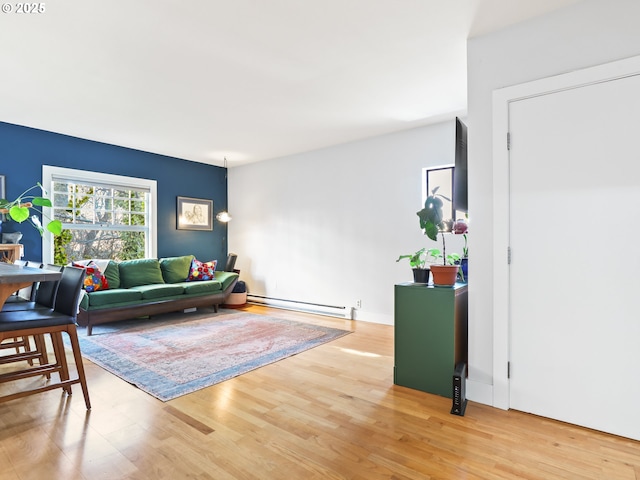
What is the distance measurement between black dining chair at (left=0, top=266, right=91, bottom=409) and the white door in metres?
2.81

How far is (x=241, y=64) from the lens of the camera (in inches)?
115

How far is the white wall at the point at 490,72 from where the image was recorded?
2.08m

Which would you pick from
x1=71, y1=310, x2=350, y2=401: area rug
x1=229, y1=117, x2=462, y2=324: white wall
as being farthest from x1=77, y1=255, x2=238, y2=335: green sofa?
x1=229, y1=117, x2=462, y2=324: white wall

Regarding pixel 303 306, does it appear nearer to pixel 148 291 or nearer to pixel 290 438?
pixel 148 291

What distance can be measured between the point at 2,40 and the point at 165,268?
141 inches

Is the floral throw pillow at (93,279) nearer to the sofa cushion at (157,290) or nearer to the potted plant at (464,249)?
the sofa cushion at (157,290)

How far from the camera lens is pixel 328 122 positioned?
4.37 m

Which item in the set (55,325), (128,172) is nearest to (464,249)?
(55,325)

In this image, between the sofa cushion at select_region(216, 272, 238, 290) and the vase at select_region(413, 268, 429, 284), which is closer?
the vase at select_region(413, 268, 429, 284)

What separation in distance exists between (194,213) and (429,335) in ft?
17.0

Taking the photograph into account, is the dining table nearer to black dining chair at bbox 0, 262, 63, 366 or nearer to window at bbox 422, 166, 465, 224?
black dining chair at bbox 0, 262, 63, 366

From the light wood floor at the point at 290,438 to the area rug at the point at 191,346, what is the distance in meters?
0.22

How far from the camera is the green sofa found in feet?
13.7

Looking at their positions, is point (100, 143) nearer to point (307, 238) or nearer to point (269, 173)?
point (269, 173)
